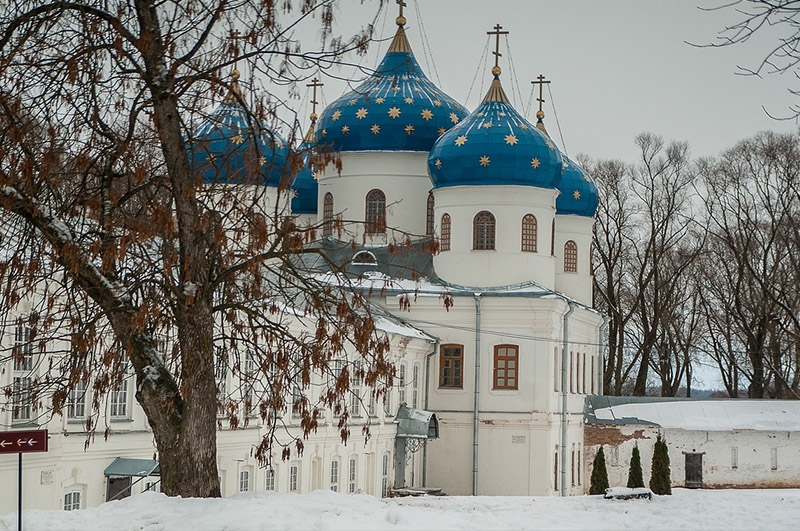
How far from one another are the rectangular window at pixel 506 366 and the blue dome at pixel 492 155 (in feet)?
13.9

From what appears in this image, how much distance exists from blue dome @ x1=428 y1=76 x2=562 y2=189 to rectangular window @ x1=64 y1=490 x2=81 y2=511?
1712 cm

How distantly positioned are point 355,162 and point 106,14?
77.8ft

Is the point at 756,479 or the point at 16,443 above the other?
the point at 16,443

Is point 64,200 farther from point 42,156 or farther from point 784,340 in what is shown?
point 784,340

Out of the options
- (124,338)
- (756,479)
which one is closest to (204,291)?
(124,338)

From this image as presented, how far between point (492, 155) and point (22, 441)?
22723 millimetres

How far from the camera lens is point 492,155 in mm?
32062

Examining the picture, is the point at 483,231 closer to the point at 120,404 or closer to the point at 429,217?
the point at 429,217

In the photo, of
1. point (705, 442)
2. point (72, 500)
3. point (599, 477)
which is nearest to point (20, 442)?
point (72, 500)

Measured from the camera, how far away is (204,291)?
11398 millimetres

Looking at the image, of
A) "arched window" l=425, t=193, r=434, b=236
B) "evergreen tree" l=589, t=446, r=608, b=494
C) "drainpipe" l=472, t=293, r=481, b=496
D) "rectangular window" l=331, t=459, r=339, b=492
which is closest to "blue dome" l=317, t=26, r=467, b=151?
"arched window" l=425, t=193, r=434, b=236

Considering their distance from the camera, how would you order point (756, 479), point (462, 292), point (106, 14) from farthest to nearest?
point (756, 479) → point (462, 292) → point (106, 14)

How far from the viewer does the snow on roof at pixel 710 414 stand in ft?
115

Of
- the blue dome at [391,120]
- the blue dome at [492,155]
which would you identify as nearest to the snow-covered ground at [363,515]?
the blue dome at [492,155]
